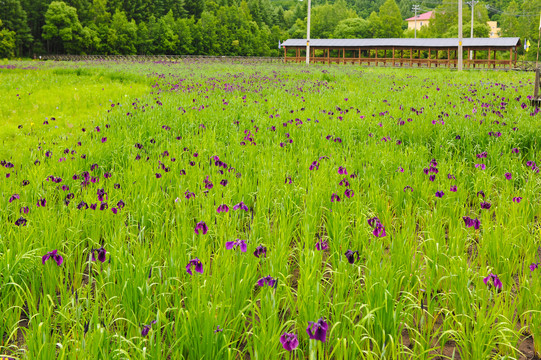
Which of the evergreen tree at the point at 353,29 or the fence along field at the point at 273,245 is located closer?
the fence along field at the point at 273,245

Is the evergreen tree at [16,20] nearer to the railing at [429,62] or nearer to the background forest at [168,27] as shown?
the background forest at [168,27]

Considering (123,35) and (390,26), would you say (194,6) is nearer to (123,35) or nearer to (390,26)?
(123,35)

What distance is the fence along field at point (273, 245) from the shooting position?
86.0 inches

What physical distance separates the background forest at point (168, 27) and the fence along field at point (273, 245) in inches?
2517

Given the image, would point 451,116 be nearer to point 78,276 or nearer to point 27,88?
point 78,276

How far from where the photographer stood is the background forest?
64750mm

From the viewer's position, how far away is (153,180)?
4.56 m

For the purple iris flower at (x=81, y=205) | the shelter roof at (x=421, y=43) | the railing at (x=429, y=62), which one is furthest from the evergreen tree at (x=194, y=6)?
the purple iris flower at (x=81, y=205)

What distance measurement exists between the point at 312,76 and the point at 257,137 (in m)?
16.3

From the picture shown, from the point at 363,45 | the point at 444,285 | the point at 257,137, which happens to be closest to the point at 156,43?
the point at 363,45

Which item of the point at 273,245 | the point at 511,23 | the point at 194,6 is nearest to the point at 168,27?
the point at 194,6

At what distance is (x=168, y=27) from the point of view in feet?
240

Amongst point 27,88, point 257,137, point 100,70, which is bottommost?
point 257,137

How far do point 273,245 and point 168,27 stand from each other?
77121 millimetres
